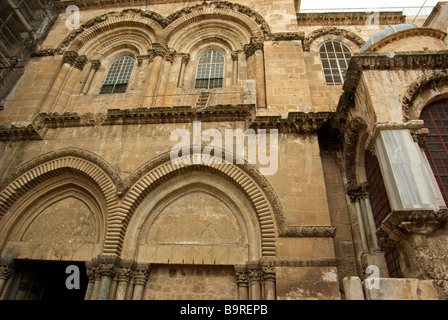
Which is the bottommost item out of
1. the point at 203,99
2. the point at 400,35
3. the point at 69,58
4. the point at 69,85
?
the point at 203,99

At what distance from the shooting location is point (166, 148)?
27.2ft

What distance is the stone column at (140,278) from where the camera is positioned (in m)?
6.89

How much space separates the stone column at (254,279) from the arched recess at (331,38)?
28.1ft

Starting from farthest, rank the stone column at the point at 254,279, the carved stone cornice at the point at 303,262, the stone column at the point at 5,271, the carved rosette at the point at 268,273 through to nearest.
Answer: the stone column at the point at 5,271 < the stone column at the point at 254,279 < the carved rosette at the point at 268,273 < the carved stone cornice at the point at 303,262

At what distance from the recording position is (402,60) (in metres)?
6.95

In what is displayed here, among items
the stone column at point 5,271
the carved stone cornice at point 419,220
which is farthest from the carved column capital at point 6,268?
the carved stone cornice at point 419,220

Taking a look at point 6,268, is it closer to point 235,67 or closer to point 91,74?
point 91,74

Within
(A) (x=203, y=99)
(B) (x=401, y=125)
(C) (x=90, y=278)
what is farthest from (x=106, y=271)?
(B) (x=401, y=125)

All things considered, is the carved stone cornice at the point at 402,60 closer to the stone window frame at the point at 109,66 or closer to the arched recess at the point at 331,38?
the arched recess at the point at 331,38

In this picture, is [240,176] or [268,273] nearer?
[268,273]

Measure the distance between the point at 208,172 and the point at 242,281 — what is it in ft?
9.84

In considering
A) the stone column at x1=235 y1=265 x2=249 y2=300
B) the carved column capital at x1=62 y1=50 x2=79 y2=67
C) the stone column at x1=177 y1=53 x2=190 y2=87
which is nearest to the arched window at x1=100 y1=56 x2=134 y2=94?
the carved column capital at x1=62 y1=50 x2=79 y2=67

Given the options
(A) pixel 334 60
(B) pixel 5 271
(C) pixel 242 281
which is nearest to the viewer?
(C) pixel 242 281

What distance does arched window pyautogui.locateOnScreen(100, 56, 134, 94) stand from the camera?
11.0 meters
